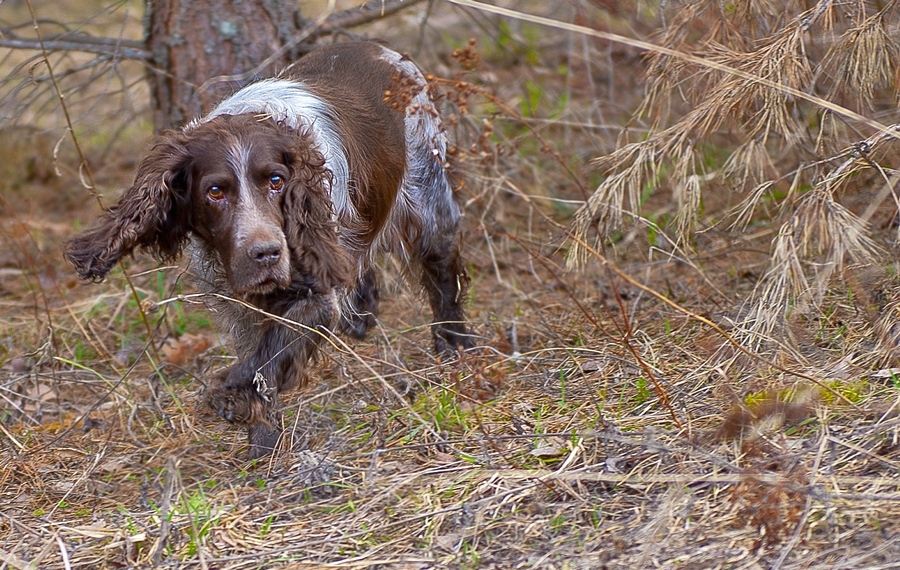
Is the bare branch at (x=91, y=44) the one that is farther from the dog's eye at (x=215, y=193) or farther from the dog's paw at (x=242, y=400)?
the dog's paw at (x=242, y=400)

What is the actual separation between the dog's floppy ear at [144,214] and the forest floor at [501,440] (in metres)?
0.35

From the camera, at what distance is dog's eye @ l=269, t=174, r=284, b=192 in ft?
11.2

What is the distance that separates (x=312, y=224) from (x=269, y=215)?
0.55 feet

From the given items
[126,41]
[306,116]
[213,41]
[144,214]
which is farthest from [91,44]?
[144,214]

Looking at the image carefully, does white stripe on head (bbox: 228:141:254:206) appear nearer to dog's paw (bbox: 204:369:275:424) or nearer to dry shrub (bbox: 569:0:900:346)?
dog's paw (bbox: 204:369:275:424)

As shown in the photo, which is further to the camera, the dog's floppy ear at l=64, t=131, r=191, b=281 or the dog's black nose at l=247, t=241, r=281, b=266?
the dog's floppy ear at l=64, t=131, r=191, b=281

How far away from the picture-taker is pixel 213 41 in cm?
493

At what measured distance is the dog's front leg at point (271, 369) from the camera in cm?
341

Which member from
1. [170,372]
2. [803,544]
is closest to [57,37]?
[170,372]

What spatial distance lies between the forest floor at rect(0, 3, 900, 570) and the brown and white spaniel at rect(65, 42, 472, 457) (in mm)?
227

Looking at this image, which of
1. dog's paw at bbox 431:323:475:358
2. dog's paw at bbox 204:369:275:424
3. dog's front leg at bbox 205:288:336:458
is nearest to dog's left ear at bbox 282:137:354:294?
dog's front leg at bbox 205:288:336:458

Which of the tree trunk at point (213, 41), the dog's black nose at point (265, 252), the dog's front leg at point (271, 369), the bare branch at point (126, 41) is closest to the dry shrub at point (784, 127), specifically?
the dog's front leg at point (271, 369)

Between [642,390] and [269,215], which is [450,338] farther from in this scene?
[269,215]

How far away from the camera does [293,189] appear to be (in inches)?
135
